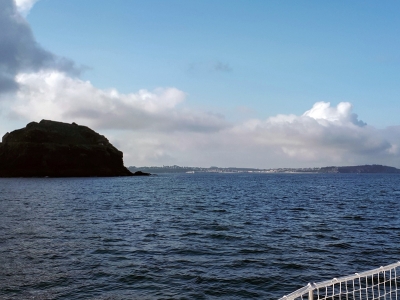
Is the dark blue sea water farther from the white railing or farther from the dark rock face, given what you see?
the dark rock face

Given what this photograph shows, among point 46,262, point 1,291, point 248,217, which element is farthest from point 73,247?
point 248,217

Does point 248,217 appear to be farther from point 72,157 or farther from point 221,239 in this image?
point 72,157

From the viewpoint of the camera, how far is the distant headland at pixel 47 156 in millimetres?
168750

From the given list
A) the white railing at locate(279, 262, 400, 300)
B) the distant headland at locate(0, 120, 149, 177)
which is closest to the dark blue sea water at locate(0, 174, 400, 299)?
the white railing at locate(279, 262, 400, 300)

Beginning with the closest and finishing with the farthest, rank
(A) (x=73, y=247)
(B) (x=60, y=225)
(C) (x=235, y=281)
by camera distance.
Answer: (C) (x=235, y=281) → (A) (x=73, y=247) → (B) (x=60, y=225)

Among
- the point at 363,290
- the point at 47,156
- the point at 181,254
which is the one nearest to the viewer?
the point at 363,290

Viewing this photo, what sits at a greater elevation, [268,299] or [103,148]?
[103,148]

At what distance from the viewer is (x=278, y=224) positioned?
33250 mm

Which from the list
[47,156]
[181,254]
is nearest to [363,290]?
[181,254]

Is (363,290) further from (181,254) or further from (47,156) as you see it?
A: (47,156)

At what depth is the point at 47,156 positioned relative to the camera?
6875 inches

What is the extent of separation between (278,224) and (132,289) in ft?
67.9

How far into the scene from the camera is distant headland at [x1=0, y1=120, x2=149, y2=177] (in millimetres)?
168750

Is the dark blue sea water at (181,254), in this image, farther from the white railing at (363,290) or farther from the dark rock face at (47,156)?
the dark rock face at (47,156)
